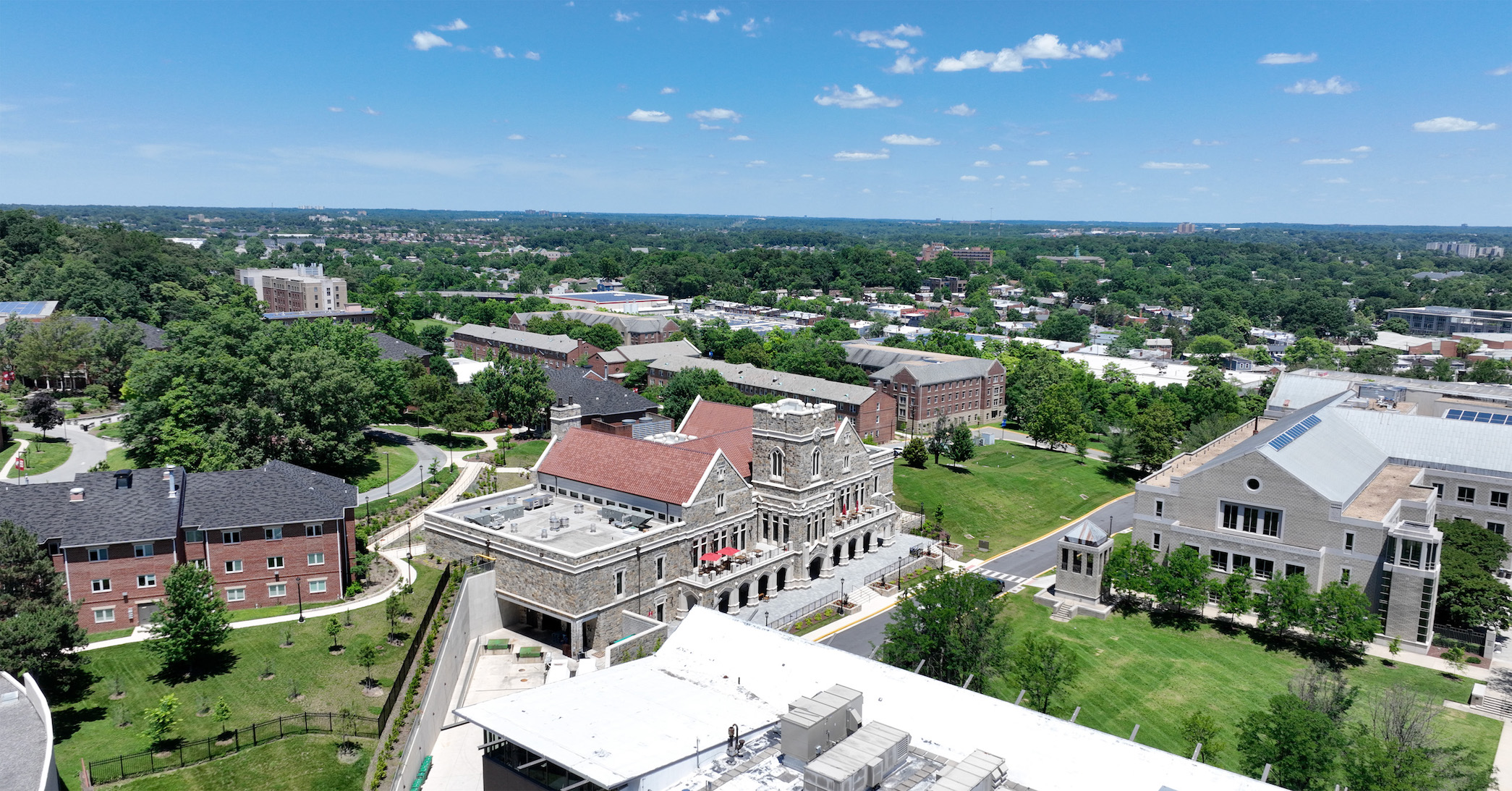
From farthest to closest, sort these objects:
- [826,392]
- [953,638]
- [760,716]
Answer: [826,392]
[953,638]
[760,716]

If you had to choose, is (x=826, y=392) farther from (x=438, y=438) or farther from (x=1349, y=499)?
(x=1349, y=499)

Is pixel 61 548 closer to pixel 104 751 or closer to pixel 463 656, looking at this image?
pixel 104 751

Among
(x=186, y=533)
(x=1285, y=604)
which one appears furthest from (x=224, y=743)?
(x=1285, y=604)

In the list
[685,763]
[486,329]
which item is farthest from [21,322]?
[685,763]

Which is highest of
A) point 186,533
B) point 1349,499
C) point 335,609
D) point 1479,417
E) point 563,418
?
point 1479,417

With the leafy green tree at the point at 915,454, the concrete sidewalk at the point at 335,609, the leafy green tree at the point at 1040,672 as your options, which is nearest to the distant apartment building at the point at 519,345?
the leafy green tree at the point at 915,454

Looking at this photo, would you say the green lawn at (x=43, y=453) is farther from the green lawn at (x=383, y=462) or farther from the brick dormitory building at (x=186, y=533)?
the brick dormitory building at (x=186, y=533)
